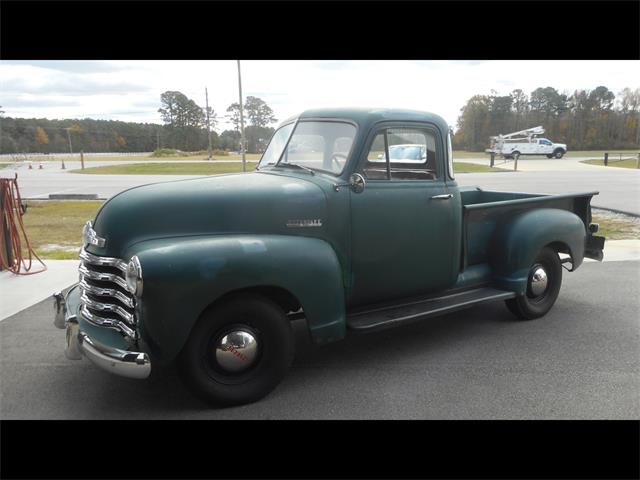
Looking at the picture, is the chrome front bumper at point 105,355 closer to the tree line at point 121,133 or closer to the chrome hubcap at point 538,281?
the chrome hubcap at point 538,281

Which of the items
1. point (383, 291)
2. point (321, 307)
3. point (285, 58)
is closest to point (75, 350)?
point (321, 307)

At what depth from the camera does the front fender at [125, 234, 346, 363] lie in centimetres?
290

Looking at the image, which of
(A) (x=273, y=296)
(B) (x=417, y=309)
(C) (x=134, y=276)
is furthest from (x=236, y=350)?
A: (B) (x=417, y=309)

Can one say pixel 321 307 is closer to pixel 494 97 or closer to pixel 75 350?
pixel 75 350

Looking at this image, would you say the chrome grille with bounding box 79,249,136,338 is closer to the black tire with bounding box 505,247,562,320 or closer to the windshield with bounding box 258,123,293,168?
the windshield with bounding box 258,123,293,168

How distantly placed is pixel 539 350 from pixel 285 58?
129 inches

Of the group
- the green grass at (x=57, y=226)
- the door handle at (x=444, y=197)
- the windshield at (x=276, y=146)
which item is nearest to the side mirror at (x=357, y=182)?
the door handle at (x=444, y=197)

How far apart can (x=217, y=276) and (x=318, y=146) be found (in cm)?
163

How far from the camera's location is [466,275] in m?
4.62

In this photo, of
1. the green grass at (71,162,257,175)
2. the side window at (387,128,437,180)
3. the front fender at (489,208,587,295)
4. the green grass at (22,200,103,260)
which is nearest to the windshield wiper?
the side window at (387,128,437,180)

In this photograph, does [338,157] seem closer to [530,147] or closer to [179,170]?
[179,170]

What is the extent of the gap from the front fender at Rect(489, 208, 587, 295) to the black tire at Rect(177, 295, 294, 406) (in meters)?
2.49

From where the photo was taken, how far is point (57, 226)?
407 inches

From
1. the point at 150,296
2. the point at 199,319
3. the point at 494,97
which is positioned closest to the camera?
the point at 150,296
